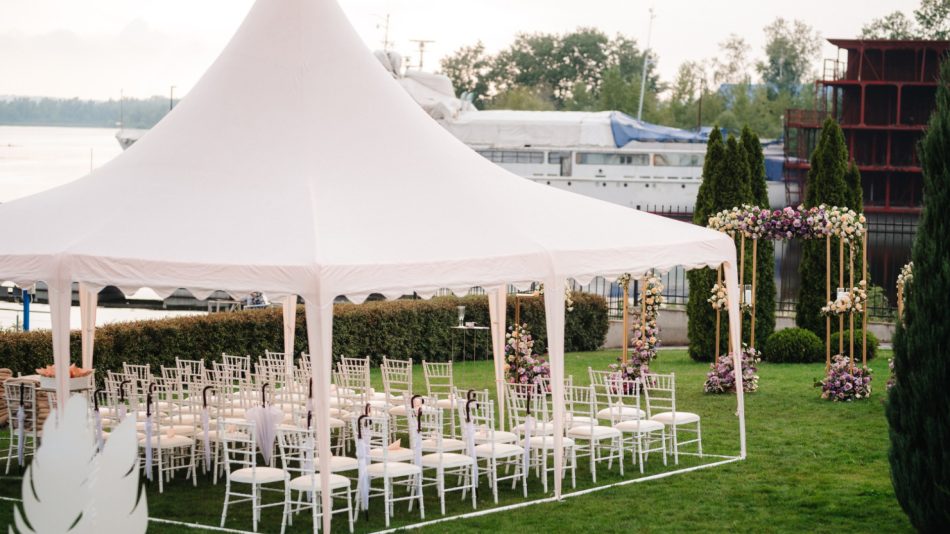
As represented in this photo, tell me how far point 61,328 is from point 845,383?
1020cm

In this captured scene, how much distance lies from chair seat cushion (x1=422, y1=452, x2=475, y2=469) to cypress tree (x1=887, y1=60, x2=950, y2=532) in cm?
355

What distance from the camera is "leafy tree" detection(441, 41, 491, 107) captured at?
3989 inches

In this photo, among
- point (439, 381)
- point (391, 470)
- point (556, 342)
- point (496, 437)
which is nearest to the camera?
point (391, 470)

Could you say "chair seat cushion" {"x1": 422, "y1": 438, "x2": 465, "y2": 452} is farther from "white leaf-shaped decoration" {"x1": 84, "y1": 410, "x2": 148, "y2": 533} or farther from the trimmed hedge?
the trimmed hedge

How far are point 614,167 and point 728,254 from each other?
5159 cm

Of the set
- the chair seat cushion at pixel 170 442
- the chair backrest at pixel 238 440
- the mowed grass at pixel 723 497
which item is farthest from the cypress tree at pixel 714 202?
the chair seat cushion at pixel 170 442

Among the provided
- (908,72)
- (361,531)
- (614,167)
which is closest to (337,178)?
(361,531)

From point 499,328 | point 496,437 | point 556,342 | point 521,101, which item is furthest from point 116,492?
point 521,101

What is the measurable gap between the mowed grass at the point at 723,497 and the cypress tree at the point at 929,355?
107cm

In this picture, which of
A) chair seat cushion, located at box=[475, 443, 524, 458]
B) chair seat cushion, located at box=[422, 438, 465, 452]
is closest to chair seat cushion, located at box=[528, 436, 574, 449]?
chair seat cushion, located at box=[475, 443, 524, 458]

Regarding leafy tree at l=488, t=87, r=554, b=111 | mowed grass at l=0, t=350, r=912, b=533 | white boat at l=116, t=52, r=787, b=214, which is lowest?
mowed grass at l=0, t=350, r=912, b=533

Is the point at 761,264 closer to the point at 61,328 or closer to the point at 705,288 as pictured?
the point at 705,288

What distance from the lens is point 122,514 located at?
5.10m

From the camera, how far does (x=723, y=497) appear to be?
1167cm
